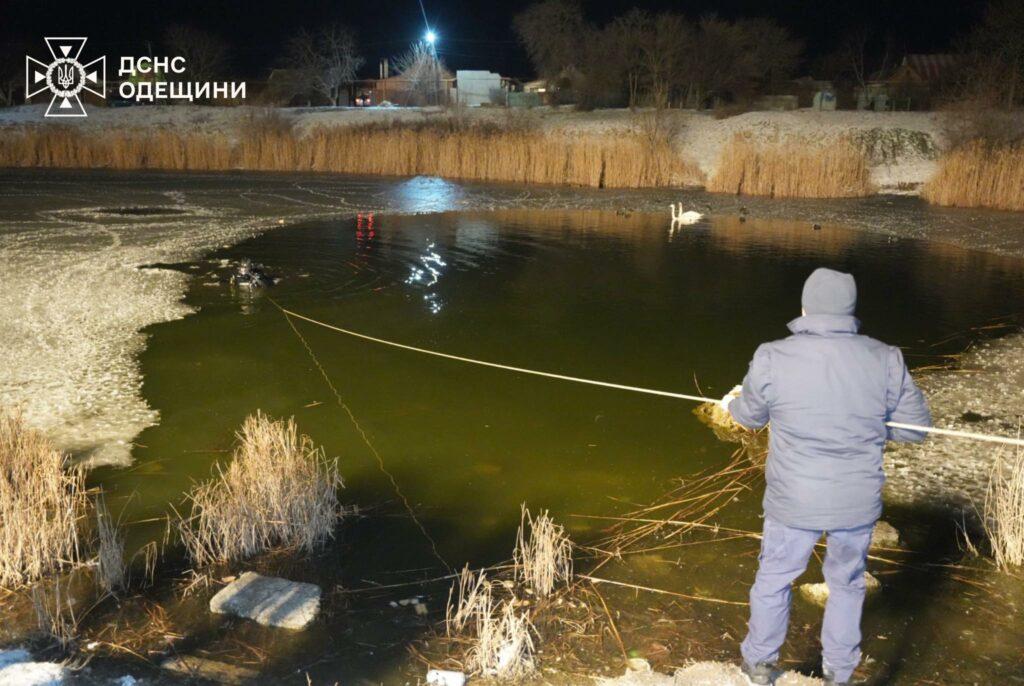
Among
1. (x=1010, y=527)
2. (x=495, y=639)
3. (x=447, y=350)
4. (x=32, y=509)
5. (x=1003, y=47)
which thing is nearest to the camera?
(x=495, y=639)

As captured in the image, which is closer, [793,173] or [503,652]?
[503,652]

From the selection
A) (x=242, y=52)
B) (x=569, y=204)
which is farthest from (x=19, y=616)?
(x=242, y=52)

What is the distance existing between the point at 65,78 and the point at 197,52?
8.99 meters

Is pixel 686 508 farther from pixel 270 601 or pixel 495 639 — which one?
pixel 270 601

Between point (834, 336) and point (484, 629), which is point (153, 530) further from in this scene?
point (834, 336)

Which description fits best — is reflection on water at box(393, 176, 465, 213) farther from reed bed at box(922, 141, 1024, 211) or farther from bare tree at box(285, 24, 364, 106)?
bare tree at box(285, 24, 364, 106)

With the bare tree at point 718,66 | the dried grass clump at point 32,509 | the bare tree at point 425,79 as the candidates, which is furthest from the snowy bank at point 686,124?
the dried grass clump at point 32,509

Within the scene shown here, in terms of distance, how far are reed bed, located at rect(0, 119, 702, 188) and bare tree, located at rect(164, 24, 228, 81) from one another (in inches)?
1141

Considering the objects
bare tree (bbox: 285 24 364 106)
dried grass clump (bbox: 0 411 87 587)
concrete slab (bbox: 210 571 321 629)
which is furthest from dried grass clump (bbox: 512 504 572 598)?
bare tree (bbox: 285 24 364 106)

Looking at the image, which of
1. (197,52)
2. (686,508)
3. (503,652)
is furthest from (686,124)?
(197,52)

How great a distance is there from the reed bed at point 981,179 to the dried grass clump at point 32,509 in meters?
22.4

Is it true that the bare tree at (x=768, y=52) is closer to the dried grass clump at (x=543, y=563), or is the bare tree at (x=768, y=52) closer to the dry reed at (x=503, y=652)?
the dried grass clump at (x=543, y=563)

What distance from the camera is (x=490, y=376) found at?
887 cm

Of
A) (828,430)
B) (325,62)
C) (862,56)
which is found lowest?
(828,430)
